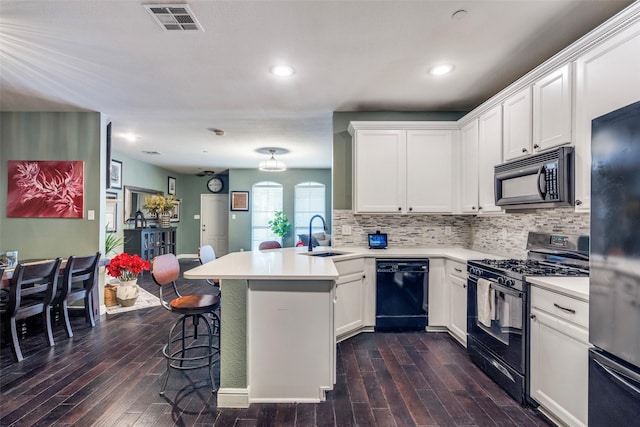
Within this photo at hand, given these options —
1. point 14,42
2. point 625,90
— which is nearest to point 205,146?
point 14,42

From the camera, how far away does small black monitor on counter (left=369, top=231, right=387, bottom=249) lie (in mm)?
3619

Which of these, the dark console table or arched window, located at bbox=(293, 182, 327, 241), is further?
arched window, located at bbox=(293, 182, 327, 241)

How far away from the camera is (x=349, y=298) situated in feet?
10.3

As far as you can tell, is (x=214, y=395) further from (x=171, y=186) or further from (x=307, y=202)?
(x=171, y=186)

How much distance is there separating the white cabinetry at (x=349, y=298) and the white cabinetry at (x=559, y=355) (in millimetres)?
1562

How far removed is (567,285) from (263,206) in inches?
289

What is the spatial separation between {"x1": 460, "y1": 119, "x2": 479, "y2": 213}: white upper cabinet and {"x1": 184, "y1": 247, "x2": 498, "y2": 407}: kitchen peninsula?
6.51 feet

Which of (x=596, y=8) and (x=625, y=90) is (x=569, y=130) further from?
(x=596, y=8)

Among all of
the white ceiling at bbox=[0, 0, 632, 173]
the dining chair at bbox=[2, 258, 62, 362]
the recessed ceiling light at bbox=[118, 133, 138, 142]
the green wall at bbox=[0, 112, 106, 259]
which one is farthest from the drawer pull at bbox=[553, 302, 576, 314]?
the recessed ceiling light at bbox=[118, 133, 138, 142]

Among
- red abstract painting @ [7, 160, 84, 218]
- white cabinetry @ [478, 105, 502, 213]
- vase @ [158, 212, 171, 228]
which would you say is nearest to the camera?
white cabinetry @ [478, 105, 502, 213]

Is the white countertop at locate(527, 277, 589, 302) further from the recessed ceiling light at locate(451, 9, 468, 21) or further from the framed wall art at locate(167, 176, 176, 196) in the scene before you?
the framed wall art at locate(167, 176, 176, 196)

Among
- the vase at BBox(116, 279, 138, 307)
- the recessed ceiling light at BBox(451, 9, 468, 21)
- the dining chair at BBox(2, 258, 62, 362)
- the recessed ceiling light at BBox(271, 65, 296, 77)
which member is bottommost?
the vase at BBox(116, 279, 138, 307)

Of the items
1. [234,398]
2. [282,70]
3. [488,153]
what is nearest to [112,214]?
[282,70]

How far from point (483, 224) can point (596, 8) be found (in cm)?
215
